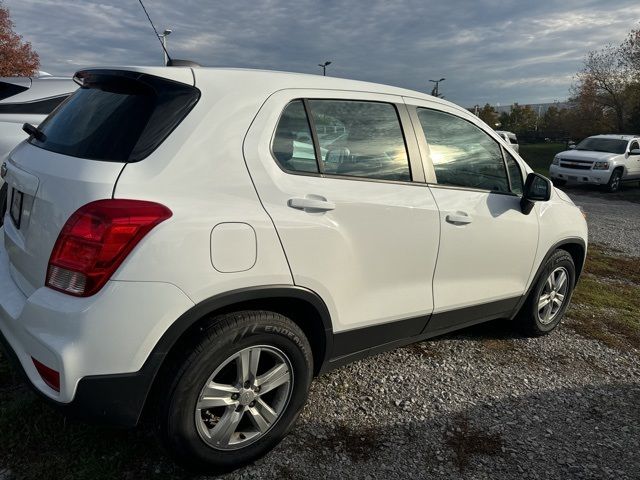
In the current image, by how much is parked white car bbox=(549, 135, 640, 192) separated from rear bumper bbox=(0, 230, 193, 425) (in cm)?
1605

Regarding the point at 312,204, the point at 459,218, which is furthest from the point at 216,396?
the point at 459,218

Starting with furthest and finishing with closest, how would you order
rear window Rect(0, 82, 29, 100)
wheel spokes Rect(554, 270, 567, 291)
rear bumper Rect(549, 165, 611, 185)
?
rear bumper Rect(549, 165, 611, 185) → rear window Rect(0, 82, 29, 100) → wheel spokes Rect(554, 270, 567, 291)

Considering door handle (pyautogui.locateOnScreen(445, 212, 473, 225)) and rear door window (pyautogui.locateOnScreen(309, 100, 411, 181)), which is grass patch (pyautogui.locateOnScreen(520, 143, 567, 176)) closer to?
door handle (pyautogui.locateOnScreen(445, 212, 473, 225))

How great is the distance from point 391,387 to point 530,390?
3.05ft

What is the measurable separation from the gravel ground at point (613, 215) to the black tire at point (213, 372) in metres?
6.85

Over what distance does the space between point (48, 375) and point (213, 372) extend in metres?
0.63

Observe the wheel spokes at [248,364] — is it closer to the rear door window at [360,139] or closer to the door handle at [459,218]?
the rear door window at [360,139]

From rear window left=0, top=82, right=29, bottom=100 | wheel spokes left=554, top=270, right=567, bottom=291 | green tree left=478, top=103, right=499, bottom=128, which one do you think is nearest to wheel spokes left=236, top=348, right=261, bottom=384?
wheel spokes left=554, top=270, right=567, bottom=291

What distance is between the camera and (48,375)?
190cm

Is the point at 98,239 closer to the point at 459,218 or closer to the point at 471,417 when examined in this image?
the point at 459,218

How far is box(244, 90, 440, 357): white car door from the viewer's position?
224 cm

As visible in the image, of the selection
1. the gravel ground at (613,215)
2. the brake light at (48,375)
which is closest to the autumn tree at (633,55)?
the gravel ground at (613,215)

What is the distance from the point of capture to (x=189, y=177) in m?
2.00

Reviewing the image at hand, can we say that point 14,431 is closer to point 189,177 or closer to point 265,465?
point 265,465
